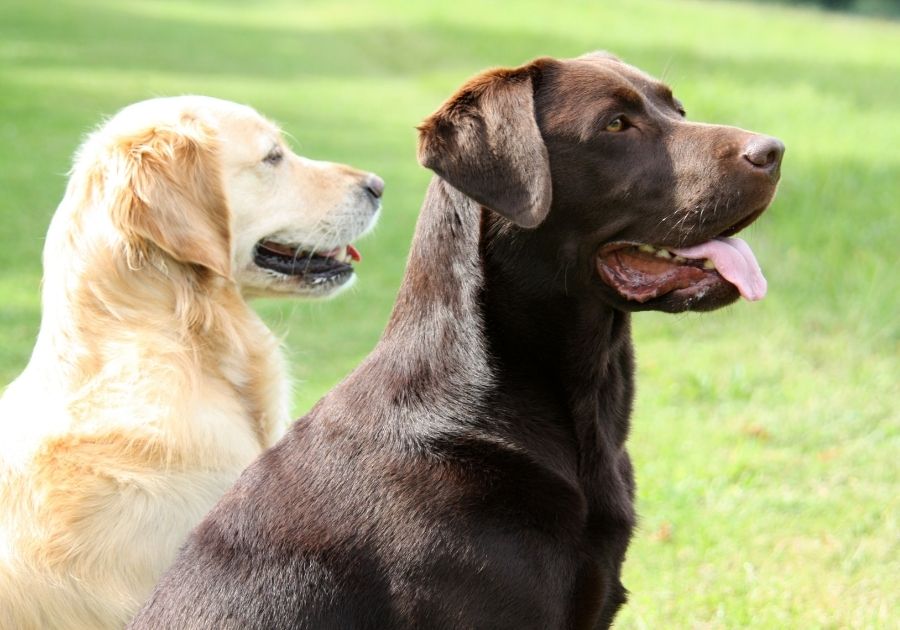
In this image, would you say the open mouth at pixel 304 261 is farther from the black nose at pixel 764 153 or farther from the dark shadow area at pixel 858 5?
the dark shadow area at pixel 858 5

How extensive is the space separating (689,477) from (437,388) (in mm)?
2879

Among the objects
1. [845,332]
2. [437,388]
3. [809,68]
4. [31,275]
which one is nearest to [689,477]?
[845,332]

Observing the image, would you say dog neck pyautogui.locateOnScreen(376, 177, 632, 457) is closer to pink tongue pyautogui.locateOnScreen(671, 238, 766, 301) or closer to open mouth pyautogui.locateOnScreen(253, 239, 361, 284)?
pink tongue pyautogui.locateOnScreen(671, 238, 766, 301)

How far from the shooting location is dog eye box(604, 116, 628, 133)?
3.17 m

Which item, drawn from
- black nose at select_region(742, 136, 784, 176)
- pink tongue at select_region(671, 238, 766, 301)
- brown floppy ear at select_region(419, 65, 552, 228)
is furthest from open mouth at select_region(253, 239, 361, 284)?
black nose at select_region(742, 136, 784, 176)

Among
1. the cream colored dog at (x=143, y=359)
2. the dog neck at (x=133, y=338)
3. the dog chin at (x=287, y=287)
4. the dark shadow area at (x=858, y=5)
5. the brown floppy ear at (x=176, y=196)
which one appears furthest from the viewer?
the dark shadow area at (x=858, y=5)

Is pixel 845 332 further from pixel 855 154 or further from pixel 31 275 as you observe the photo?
pixel 31 275

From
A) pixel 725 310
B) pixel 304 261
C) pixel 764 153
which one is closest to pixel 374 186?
pixel 304 261

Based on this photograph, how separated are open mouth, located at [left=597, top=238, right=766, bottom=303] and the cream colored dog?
1470 millimetres

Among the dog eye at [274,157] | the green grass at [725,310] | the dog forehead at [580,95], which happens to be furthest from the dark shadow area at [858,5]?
the dog forehead at [580,95]

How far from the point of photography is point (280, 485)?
299cm

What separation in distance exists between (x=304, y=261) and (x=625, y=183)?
1747mm

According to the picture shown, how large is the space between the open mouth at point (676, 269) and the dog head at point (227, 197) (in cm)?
150

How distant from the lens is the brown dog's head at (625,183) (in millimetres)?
3100
